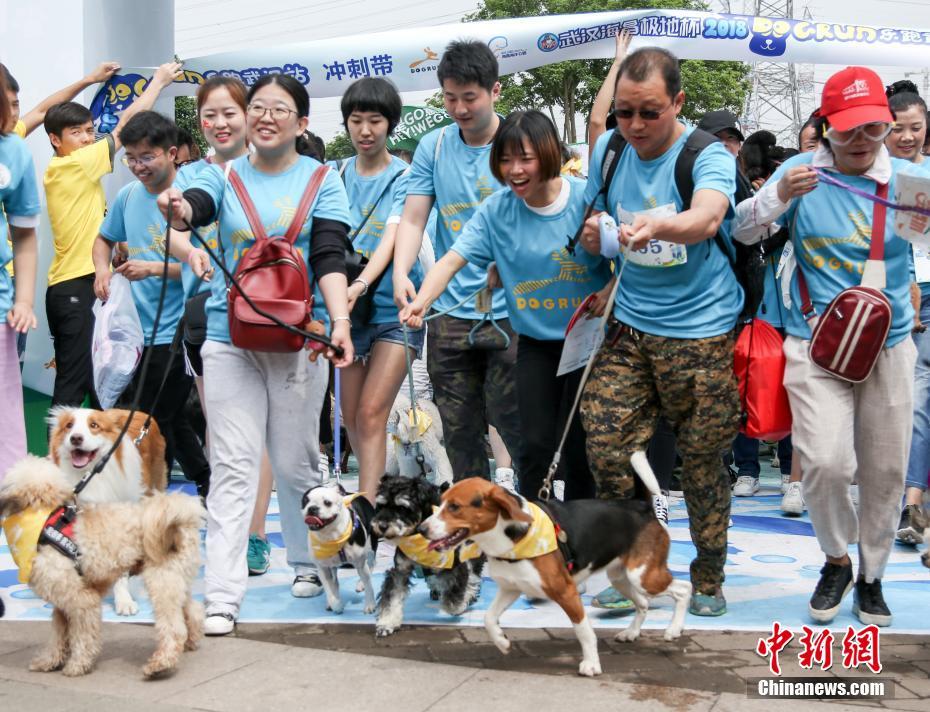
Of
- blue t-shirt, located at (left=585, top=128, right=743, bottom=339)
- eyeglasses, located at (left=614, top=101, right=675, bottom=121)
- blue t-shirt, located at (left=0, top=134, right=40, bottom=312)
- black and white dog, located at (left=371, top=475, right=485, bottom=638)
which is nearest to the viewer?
eyeglasses, located at (left=614, top=101, right=675, bottom=121)

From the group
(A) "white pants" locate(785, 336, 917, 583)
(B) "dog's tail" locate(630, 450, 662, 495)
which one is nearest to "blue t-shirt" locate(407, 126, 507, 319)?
(B) "dog's tail" locate(630, 450, 662, 495)

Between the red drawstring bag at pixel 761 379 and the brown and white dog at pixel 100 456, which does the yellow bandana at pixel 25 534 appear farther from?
the red drawstring bag at pixel 761 379

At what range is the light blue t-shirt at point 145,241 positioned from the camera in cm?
616

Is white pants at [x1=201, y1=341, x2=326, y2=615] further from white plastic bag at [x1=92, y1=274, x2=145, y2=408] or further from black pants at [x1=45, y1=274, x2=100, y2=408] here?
black pants at [x1=45, y1=274, x2=100, y2=408]

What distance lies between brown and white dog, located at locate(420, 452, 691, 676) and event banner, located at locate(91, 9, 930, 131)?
7177 millimetres

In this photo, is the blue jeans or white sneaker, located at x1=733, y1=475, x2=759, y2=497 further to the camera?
white sneaker, located at x1=733, y1=475, x2=759, y2=497

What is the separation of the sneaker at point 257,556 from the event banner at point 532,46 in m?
5.96

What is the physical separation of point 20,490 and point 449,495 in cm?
161

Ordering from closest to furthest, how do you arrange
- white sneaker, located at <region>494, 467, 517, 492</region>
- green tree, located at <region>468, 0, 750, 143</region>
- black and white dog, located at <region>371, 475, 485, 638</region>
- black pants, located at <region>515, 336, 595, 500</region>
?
black and white dog, located at <region>371, 475, 485, 638</region> → black pants, located at <region>515, 336, 595, 500</region> → white sneaker, located at <region>494, 467, 517, 492</region> → green tree, located at <region>468, 0, 750, 143</region>

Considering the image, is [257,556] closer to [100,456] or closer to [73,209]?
[100,456]

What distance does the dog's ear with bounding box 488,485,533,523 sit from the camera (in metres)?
4.02

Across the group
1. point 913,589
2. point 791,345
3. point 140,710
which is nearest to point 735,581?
point 913,589

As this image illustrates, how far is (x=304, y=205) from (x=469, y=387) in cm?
138

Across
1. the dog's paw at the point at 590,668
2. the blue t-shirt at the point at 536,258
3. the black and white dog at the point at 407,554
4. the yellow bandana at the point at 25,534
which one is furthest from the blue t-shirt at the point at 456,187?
the yellow bandana at the point at 25,534
